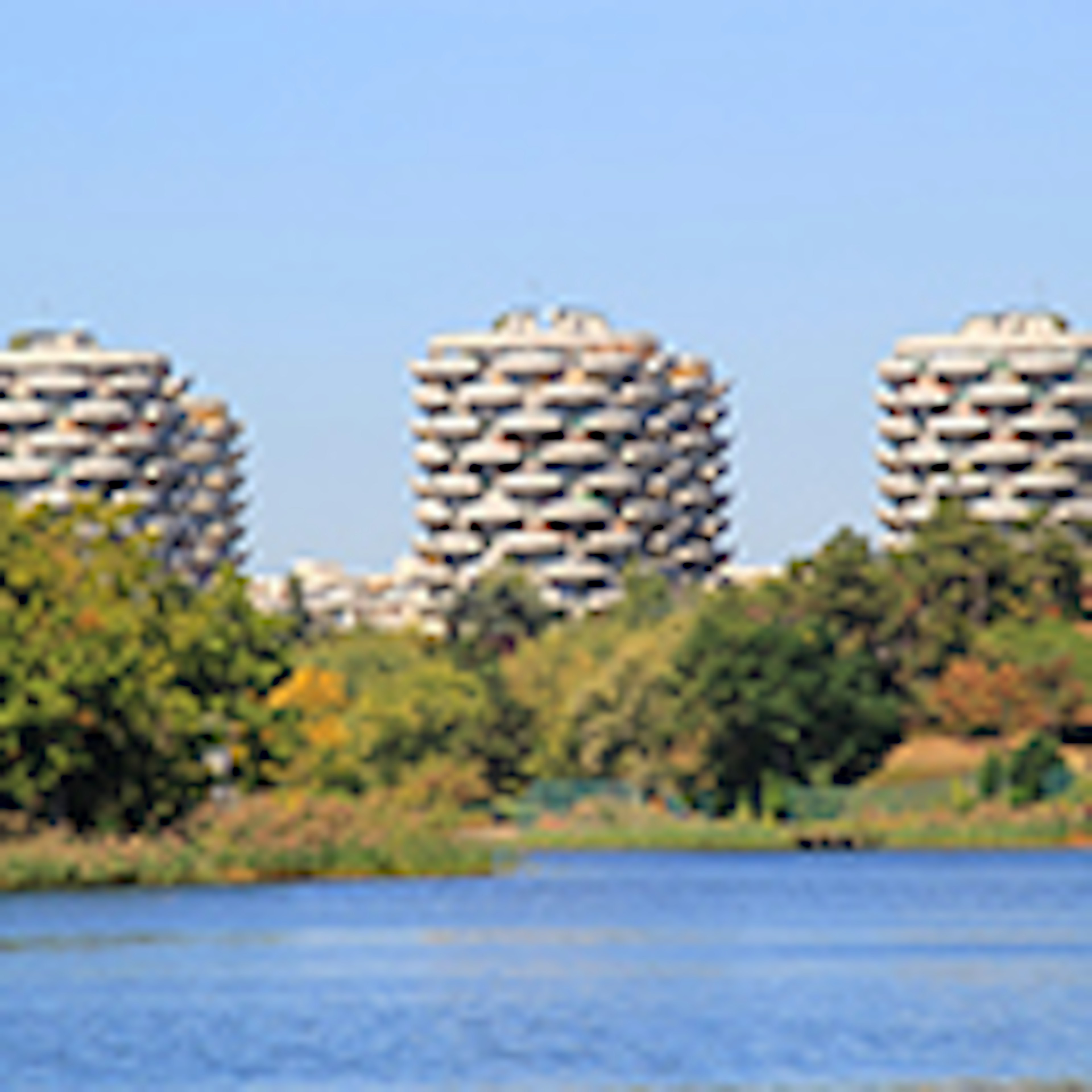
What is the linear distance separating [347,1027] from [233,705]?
2290 inches

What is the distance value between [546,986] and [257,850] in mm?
43496

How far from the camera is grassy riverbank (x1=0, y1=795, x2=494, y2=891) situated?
358ft

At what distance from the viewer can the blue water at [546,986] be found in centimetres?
5603

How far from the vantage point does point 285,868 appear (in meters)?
116

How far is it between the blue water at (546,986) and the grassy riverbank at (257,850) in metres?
2.32

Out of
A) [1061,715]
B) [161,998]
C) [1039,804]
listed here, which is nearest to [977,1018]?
[161,998]

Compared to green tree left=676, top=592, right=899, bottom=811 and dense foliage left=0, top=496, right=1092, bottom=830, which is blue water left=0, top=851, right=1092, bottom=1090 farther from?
green tree left=676, top=592, right=899, bottom=811

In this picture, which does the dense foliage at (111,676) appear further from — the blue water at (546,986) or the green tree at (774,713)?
the green tree at (774,713)

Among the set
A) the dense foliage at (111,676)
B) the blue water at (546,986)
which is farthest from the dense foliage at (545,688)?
the blue water at (546,986)

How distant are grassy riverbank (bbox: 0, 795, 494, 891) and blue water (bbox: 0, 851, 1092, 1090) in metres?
2.32

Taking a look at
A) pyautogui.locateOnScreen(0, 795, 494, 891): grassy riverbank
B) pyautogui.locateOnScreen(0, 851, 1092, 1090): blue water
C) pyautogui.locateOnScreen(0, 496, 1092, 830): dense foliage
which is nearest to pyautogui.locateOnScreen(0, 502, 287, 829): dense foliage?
pyautogui.locateOnScreen(0, 496, 1092, 830): dense foliage

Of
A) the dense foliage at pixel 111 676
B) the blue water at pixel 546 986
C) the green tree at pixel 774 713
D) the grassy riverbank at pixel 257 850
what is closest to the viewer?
the blue water at pixel 546 986

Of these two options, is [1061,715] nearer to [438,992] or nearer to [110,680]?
[110,680]

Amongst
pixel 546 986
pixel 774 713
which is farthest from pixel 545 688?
pixel 546 986
